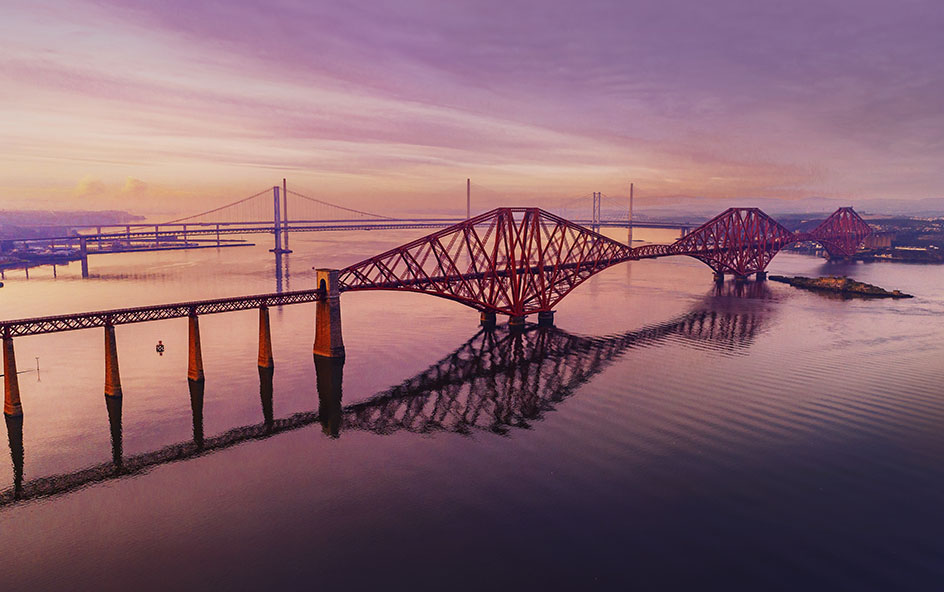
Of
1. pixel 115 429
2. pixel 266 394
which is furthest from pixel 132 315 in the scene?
pixel 266 394

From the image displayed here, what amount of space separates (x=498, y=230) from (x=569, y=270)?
25.9m

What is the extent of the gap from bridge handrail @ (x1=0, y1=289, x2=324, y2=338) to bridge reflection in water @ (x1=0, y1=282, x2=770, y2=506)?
812cm

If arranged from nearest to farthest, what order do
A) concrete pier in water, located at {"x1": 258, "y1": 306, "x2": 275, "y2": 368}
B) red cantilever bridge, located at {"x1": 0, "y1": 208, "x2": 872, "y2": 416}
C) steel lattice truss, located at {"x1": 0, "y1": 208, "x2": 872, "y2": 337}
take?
red cantilever bridge, located at {"x1": 0, "y1": 208, "x2": 872, "y2": 416} < steel lattice truss, located at {"x1": 0, "y1": 208, "x2": 872, "y2": 337} < concrete pier in water, located at {"x1": 258, "y1": 306, "x2": 275, "y2": 368}

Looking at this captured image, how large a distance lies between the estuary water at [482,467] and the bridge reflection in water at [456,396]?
36 centimetres

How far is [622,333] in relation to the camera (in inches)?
3708

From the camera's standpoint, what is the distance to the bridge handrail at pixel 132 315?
49.7 meters

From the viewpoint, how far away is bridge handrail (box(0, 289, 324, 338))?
49688 mm

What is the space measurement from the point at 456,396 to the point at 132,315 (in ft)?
116

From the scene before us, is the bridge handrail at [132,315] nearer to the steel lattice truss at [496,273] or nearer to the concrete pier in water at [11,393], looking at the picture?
the steel lattice truss at [496,273]

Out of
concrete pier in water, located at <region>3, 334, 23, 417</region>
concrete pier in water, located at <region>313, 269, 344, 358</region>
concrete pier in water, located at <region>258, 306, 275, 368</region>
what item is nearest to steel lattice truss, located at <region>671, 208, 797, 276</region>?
concrete pier in water, located at <region>313, 269, 344, 358</region>

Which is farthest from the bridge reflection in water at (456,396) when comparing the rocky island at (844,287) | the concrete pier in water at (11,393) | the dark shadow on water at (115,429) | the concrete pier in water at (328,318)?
the rocky island at (844,287)

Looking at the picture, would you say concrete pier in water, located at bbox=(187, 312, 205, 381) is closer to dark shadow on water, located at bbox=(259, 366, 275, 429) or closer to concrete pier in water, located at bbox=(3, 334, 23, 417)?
dark shadow on water, located at bbox=(259, 366, 275, 429)

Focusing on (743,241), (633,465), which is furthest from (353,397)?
(743,241)

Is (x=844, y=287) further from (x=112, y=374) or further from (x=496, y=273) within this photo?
(x=112, y=374)
